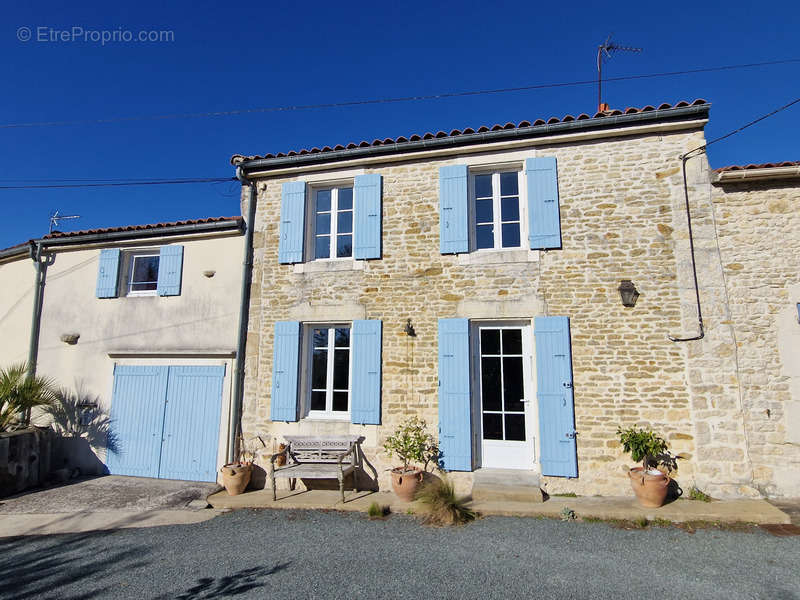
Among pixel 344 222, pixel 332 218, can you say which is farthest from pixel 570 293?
pixel 332 218

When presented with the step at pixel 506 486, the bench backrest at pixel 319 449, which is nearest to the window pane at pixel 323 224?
the bench backrest at pixel 319 449

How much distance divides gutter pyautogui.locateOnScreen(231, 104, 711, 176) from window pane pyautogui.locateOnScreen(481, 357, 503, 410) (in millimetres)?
3259

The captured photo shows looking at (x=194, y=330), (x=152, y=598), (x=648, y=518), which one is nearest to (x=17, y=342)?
(x=194, y=330)

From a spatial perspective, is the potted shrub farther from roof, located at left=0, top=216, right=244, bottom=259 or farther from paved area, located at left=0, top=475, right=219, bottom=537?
roof, located at left=0, top=216, right=244, bottom=259

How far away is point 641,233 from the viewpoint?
19.2 ft

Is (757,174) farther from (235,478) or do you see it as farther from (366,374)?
(235,478)

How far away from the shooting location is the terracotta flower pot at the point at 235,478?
6133 millimetres

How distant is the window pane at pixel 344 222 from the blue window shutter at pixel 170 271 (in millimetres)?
2830

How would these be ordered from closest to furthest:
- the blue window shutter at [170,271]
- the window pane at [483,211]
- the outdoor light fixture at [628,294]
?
1. the outdoor light fixture at [628,294]
2. the window pane at [483,211]
3. the blue window shutter at [170,271]

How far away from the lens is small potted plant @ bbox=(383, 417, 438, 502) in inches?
218

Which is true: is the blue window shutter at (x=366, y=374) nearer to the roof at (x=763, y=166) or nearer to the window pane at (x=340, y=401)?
the window pane at (x=340, y=401)

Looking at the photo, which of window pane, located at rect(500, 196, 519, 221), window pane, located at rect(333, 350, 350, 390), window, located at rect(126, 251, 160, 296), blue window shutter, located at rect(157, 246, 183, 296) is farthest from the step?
window, located at rect(126, 251, 160, 296)

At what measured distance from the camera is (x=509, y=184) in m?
6.54

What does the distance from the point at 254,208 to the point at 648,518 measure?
7.01 m
